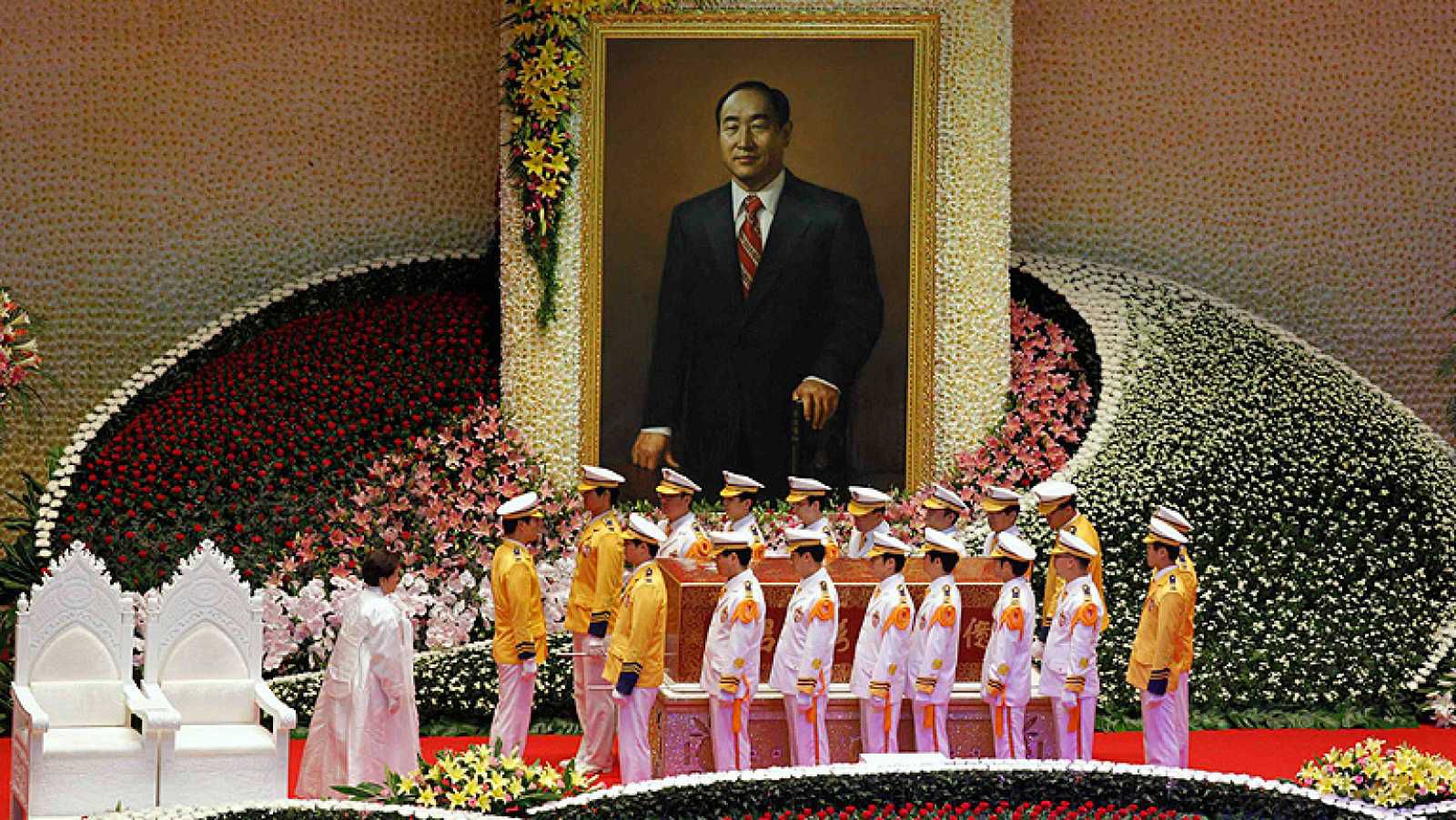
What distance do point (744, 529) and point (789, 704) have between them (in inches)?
48.4

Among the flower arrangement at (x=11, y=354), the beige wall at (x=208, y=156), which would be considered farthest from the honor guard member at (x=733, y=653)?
the beige wall at (x=208, y=156)

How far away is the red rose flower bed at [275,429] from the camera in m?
13.3

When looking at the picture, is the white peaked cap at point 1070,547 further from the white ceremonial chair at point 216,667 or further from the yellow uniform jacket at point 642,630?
→ the white ceremonial chair at point 216,667

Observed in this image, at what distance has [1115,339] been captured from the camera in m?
14.7

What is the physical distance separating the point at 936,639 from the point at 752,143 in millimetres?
5128

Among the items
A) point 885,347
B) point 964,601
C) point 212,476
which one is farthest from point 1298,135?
point 212,476

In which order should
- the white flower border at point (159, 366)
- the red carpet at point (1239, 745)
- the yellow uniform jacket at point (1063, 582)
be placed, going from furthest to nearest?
the white flower border at point (159, 366)
the red carpet at point (1239, 745)
the yellow uniform jacket at point (1063, 582)

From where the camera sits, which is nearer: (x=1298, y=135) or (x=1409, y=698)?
(x=1409, y=698)

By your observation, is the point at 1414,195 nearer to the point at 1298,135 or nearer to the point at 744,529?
the point at 1298,135

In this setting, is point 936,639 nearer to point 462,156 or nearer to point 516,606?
point 516,606

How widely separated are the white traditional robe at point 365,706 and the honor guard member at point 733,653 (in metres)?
1.57

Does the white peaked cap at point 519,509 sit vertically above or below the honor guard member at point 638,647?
above

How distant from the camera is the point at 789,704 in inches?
415

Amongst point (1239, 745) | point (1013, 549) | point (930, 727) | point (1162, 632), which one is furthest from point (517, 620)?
point (1239, 745)
